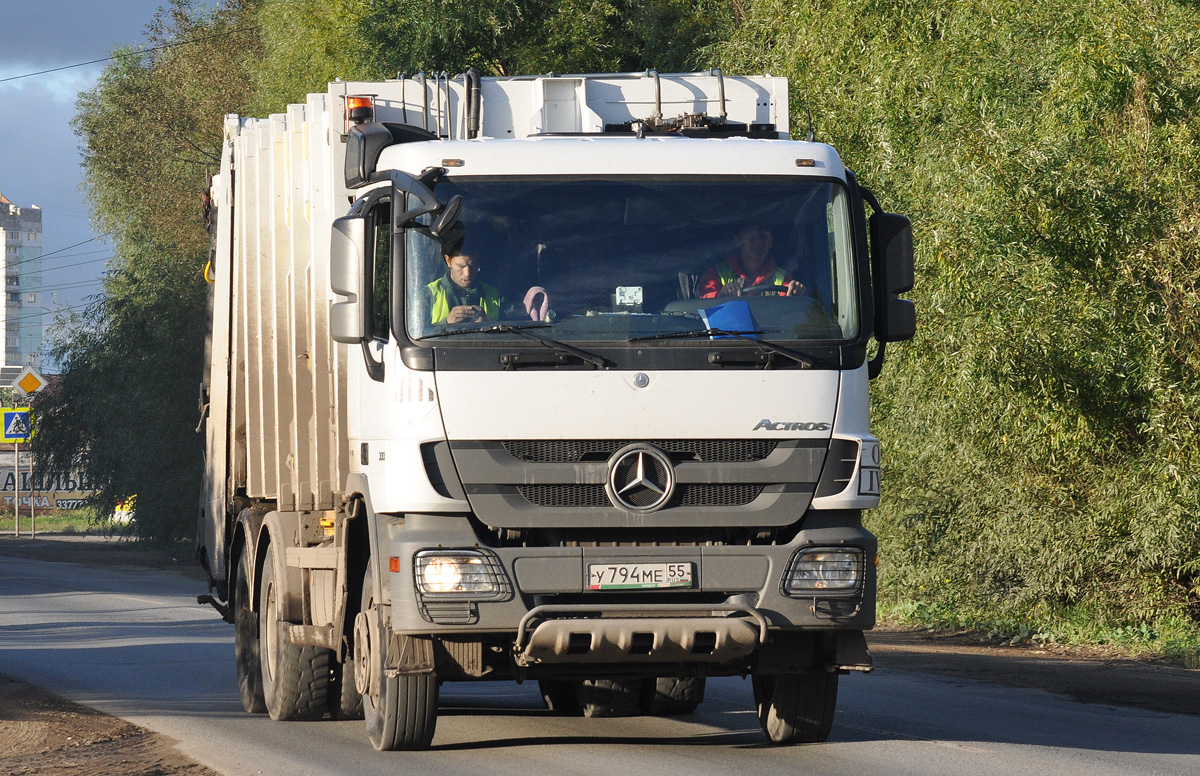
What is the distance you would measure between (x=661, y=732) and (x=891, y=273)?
10.4 ft

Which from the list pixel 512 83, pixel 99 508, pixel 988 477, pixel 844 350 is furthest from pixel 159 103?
pixel 844 350

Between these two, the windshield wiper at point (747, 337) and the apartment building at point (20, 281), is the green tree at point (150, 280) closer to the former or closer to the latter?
the windshield wiper at point (747, 337)

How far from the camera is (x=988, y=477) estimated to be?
1605cm

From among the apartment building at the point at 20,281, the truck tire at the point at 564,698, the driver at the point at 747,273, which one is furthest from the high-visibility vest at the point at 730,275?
the apartment building at the point at 20,281

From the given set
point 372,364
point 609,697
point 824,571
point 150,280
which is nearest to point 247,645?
point 609,697

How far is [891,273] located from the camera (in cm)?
791

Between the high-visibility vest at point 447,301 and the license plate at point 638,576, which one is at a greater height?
the high-visibility vest at point 447,301

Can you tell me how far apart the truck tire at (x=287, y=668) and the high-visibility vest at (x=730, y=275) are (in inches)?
139

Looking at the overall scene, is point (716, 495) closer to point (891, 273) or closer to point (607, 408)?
point (607, 408)

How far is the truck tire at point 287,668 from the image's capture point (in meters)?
9.65

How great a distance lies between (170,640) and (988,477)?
8.57 metres

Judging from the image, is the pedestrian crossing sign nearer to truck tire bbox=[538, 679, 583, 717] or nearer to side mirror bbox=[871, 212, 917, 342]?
truck tire bbox=[538, 679, 583, 717]

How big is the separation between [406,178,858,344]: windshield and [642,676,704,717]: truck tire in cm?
337

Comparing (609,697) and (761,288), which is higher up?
(761,288)
